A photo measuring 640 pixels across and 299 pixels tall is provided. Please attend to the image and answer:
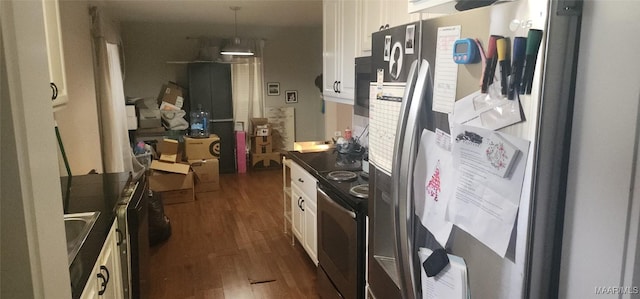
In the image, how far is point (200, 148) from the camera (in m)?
5.58

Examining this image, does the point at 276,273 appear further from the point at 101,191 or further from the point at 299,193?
the point at 101,191

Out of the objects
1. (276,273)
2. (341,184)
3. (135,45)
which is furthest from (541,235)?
(135,45)

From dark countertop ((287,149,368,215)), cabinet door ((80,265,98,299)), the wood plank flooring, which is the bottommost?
the wood plank flooring

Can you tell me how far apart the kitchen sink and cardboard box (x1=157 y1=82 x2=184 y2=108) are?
4401 millimetres

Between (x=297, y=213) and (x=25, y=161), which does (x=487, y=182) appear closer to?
(x=25, y=161)

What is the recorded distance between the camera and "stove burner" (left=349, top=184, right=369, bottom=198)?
6.98 ft

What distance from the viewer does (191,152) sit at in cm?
557

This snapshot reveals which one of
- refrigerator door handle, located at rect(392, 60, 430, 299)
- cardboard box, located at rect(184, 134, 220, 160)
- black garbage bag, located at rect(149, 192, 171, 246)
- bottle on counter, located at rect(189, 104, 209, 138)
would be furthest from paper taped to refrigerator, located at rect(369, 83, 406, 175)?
bottle on counter, located at rect(189, 104, 209, 138)

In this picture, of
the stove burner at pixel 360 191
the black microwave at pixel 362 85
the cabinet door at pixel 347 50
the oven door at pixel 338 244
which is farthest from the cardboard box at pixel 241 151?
the stove burner at pixel 360 191

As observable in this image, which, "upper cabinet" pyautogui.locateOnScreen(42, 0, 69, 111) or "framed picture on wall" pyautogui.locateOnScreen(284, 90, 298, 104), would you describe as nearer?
"upper cabinet" pyautogui.locateOnScreen(42, 0, 69, 111)

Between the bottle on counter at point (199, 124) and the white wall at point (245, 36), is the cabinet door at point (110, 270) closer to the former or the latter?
the bottle on counter at point (199, 124)

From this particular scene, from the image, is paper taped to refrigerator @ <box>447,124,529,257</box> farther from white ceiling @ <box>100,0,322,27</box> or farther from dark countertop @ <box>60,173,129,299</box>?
white ceiling @ <box>100,0,322,27</box>

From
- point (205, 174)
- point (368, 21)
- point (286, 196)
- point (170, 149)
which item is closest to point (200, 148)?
point (205, 174)

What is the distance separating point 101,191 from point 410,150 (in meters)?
2.04
